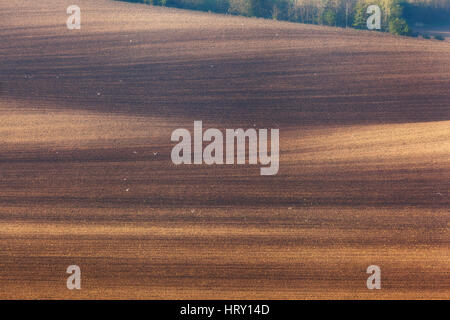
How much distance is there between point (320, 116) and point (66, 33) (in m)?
5.54

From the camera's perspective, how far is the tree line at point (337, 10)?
8906mm

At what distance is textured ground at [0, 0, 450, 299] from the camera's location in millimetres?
4659

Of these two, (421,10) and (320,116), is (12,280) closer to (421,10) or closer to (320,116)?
(320,116)

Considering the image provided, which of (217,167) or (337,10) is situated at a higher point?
(337,10)

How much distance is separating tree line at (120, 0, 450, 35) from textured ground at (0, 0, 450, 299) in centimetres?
29

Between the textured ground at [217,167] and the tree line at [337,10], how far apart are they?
29 cm

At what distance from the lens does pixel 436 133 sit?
665cm

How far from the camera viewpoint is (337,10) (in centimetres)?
934

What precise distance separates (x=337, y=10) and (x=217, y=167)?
521cm

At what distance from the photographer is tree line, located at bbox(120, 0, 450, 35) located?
8906 mm

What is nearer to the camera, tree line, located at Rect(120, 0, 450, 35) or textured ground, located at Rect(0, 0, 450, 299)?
textured ground, located at Rect(0, 0, 450, 299)

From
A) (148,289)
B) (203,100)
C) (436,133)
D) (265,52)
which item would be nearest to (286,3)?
(265,52)

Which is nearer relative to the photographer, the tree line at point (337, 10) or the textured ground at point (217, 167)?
the textured ground at point (217, 167)

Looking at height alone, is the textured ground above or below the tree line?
below
